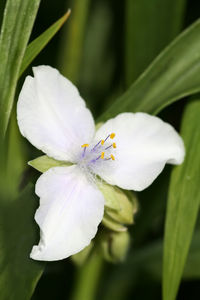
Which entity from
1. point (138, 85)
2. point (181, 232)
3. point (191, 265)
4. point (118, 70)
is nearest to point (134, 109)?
point (138, 85)

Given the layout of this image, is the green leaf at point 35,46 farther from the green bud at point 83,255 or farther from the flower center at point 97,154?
the green bud at point 83,255

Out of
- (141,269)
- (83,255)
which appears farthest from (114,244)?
(141,269)

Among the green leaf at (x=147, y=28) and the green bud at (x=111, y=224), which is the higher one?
the green leaf at (x=147, y=28)

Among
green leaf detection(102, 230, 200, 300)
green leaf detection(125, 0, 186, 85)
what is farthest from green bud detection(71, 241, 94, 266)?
green leaf detection(125, 0, 186, 85)

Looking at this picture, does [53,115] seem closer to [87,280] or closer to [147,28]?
[147,28]

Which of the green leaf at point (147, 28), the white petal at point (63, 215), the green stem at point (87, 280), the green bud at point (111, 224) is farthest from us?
the green stem at point (87, 280)

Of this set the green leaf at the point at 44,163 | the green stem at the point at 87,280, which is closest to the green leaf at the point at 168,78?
the green leaf at the point at 44,163

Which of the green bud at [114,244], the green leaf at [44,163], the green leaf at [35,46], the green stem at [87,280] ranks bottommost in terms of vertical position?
the green stem at [87,280]

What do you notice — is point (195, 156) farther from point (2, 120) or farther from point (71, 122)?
point (2, 120)
